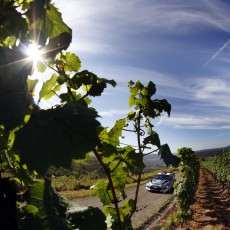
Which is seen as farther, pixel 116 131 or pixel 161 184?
pixel 161 184

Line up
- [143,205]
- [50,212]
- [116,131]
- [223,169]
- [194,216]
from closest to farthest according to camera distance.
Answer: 1. [50,212]
2. [116,131]
3. [194,216]
4. [143,205]
5. [223,169]

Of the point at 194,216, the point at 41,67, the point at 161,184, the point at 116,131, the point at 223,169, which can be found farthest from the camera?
the point at 223,169

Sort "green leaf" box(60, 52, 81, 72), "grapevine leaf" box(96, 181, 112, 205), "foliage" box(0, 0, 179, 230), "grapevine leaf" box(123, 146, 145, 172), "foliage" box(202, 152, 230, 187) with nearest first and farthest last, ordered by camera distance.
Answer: "foliage" box(0, 0, 179, 230) → "green leaf" box(60, 52, 81, 72) → "grapevine leaf" box(123, 146, 145, 172) → "grapevine leaf" box(96, 181, 112, 205) → "foliage" box(202, 152, 230, 187)

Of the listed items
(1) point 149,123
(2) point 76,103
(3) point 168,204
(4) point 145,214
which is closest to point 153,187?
(3) point 168,204

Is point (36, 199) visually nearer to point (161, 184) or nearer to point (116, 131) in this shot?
point (116, 131)

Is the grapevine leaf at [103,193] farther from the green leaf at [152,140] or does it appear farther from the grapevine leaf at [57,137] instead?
the grapevine leaf at [57,137]

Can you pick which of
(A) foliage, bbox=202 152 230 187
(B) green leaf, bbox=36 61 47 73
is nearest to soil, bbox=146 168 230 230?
(A) foliage, bbox=202 152 230 187

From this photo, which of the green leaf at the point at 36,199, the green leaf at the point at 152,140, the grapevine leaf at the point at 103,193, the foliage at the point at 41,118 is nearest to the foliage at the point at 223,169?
the grapevine leaf at the point at 103,193

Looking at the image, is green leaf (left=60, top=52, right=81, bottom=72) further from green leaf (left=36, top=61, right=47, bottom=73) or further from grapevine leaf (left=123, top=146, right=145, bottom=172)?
grapevine leaf (left=123, top=146, right=145, bottom=172)

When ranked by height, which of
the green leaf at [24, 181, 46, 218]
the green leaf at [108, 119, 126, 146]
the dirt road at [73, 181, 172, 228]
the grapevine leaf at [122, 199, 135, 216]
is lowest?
the dirt road at [73, 181, 172, 228]

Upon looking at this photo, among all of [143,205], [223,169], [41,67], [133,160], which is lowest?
[143,205]

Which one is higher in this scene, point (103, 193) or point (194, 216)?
point (103, 193)

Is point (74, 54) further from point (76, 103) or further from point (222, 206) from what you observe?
point (222, 206)

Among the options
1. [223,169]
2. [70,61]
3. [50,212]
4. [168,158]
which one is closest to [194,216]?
[223,169]
